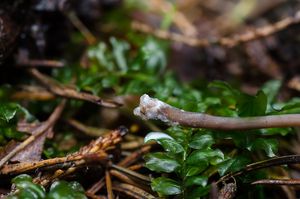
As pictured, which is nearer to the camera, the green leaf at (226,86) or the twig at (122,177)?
the twig at (122,177)

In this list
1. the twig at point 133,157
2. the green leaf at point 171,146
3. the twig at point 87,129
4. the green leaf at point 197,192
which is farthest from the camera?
the twig at point 87,129

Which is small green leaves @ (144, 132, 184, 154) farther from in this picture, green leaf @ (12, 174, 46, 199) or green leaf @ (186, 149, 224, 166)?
green leaf @ (12, 174, 46, 199)

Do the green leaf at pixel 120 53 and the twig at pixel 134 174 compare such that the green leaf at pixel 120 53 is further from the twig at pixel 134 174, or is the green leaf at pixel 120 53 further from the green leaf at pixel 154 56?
the twig at pixel 134 174

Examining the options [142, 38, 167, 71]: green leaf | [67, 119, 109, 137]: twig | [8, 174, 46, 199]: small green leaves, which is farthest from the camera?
[142, 38, 167, 71]: green leaf

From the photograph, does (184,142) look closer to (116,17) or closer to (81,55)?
(81,55)

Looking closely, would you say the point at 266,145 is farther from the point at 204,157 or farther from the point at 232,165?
the point at 204,157

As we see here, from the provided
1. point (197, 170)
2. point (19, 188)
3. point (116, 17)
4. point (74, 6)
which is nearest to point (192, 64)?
point (116, 17)

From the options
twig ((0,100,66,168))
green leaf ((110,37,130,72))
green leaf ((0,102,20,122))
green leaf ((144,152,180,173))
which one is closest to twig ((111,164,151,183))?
green leaf ((144,152,180,173))

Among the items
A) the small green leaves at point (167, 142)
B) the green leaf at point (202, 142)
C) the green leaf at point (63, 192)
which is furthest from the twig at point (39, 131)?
the green leaf at point (202, 142)
